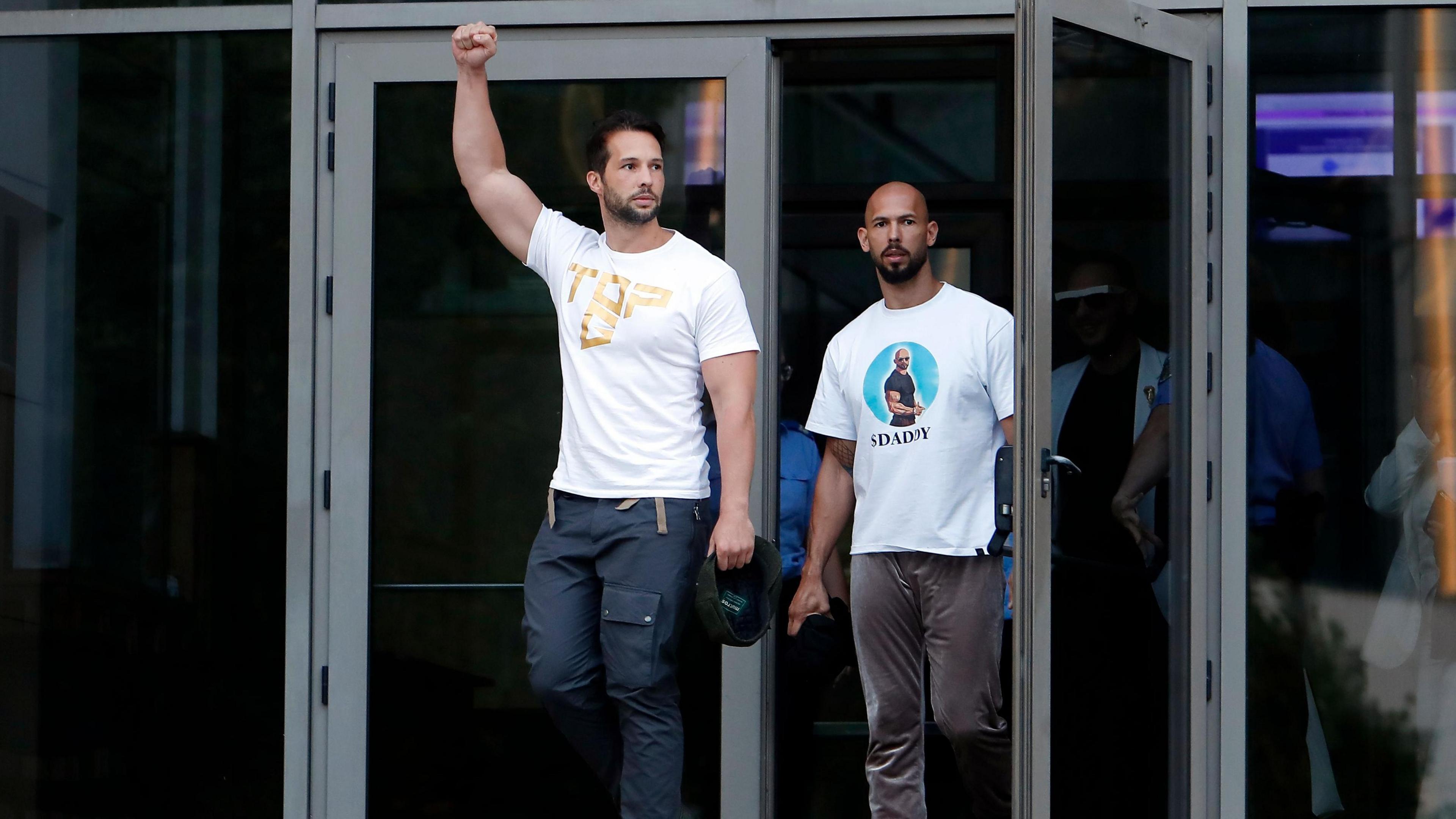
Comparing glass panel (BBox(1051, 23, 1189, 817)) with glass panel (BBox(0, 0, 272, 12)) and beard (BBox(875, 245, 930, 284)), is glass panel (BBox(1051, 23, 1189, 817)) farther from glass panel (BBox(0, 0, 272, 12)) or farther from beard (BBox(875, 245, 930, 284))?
glass panel (BBox(0, 0, 272, 12))

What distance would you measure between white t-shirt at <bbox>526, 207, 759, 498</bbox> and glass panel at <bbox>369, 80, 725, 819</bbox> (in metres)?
0.74

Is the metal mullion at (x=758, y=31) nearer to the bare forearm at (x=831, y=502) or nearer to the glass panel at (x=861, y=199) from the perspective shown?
the glass panel at (x=861, y=199)

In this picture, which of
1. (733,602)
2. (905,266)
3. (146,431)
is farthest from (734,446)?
(146,431)

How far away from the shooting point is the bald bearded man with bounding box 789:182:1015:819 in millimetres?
3658

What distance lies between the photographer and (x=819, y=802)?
180 inches

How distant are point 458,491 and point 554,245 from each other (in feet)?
3.06

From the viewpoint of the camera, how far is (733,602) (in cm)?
313

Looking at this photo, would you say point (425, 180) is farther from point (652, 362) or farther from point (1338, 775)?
point (1338, 775)

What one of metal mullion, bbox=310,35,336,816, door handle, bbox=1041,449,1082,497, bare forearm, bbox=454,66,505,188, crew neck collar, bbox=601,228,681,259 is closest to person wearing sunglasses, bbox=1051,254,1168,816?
door handle, bbox=1041,449,1082,497

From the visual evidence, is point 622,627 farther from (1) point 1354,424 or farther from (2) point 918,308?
(1) point 1354,424

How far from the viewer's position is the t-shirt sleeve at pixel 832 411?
3.86 metres

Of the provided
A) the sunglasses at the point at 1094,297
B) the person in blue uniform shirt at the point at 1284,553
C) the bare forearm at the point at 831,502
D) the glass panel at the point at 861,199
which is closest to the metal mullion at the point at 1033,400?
the sunglasses at the point at 1094,297

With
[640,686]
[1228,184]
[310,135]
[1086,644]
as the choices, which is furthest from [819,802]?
[310,135]

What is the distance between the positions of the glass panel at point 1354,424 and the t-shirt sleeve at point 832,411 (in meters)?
1.07
